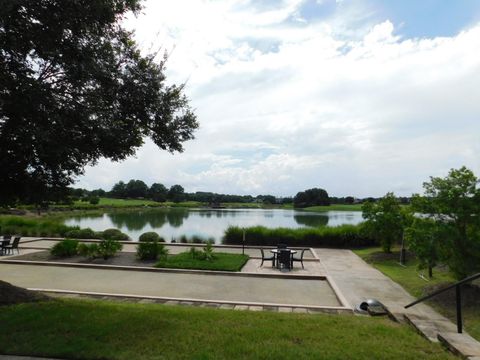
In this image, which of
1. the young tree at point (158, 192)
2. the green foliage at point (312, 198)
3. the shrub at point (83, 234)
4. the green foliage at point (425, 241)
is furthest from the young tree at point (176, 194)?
the green foliage at point (425, 241)

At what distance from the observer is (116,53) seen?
6789 millimetres

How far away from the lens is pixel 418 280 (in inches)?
444

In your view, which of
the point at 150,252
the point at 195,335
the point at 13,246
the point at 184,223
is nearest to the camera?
the point at 195,335

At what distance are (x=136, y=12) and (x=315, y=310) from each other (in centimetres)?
676

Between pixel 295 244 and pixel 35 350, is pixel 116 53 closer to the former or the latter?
pixel 35 350

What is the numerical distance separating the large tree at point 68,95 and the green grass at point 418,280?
6413 mm

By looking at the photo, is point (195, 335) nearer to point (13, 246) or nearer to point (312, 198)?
point (13, 246)

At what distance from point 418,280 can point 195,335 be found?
8507mm

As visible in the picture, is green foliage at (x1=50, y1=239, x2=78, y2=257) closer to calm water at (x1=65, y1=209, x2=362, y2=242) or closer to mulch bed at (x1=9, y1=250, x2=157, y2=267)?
mulch bed at (x1=9, y1=250, x2=157, y2=267)

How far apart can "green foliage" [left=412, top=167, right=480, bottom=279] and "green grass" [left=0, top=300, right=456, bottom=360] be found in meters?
3.48

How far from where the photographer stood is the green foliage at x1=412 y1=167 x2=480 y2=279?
8.83 metres

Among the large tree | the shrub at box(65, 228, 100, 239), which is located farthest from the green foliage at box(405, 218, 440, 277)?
the shrub at box(65, 228, 100, 239)

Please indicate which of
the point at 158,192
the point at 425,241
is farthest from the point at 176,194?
the point at 425,241

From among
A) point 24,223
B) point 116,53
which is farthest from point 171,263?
point 24,223
